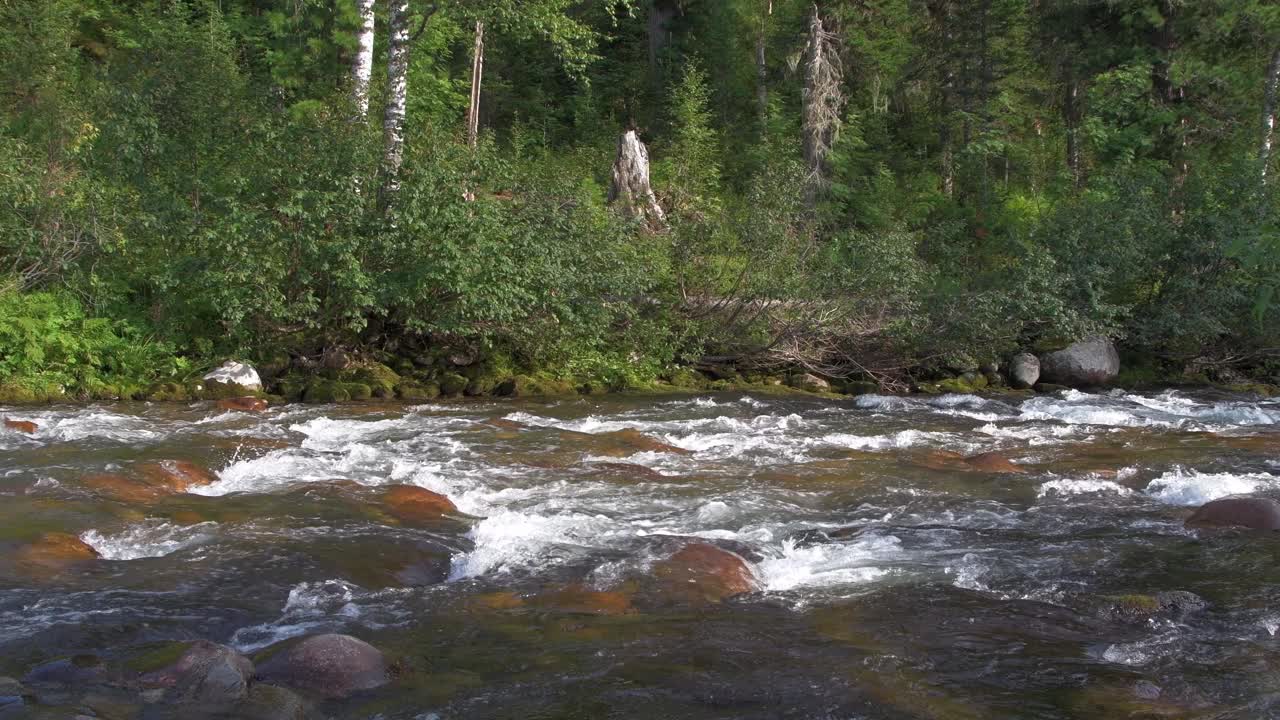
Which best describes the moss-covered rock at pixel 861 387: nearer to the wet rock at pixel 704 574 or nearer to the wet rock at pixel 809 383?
the wet rock at pixel 809 383

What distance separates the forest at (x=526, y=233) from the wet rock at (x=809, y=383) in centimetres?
34

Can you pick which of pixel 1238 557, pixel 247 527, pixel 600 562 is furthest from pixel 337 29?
pixel 1238 557

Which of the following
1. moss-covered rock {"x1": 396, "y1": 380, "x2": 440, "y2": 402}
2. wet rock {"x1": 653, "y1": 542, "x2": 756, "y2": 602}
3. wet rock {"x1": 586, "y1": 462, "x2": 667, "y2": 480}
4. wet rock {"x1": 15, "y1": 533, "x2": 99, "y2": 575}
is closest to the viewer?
wet rock {"x1": 653, "y1": 542, "x2": 756, "y2": 602}

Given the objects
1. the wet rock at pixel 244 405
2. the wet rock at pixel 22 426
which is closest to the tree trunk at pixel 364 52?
the wet rock at pixel 244 405

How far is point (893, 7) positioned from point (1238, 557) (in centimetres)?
2546

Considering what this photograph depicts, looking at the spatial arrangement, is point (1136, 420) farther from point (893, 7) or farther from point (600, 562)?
point (893, 7)

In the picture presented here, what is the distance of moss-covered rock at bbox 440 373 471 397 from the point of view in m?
16.7

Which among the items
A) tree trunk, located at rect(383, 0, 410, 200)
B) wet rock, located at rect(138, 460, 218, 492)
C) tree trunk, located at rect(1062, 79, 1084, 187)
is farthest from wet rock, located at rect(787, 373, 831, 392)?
tree trunk, located at rect(1062, 79, 1084, 187)

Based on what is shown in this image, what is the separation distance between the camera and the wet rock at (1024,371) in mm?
19156

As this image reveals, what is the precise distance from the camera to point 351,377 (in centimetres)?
1652

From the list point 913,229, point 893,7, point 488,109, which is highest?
point 893,7

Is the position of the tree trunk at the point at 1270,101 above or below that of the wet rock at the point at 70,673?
above

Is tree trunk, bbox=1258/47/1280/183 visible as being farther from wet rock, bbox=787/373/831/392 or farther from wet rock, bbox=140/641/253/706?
wet rock, bbox=140/641/253/706

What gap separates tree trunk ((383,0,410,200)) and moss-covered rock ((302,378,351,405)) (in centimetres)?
293
